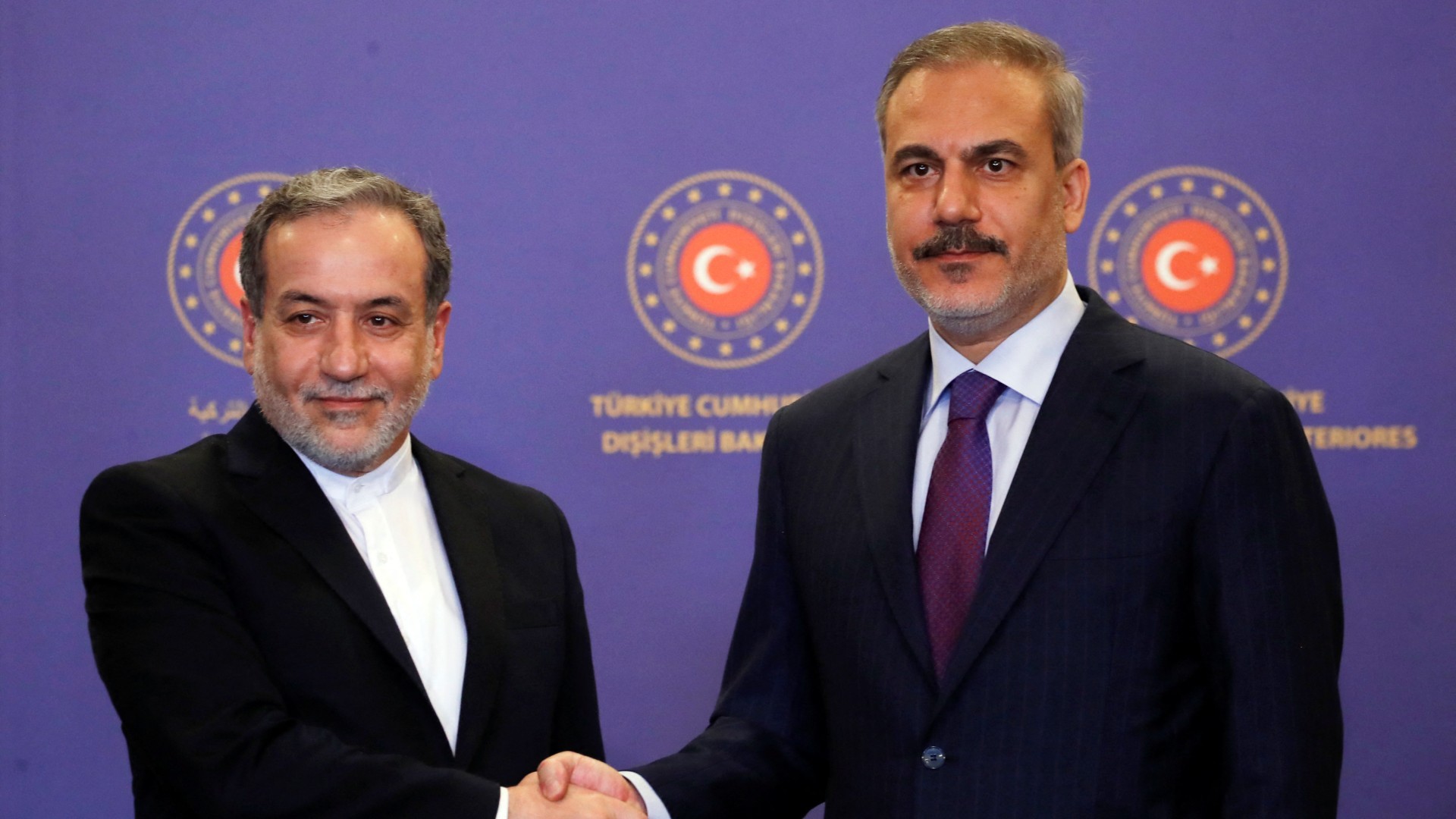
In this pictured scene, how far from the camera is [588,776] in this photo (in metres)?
2.27

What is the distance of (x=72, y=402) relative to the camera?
134 inches

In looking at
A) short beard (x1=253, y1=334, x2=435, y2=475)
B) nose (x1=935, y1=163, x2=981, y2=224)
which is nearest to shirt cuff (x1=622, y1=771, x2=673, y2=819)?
short beard (x1=253, y1=334, x2=435, y2=475)

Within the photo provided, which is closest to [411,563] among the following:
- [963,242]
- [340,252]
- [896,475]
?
[340,252]

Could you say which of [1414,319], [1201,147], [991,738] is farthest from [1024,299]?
[1414,319]

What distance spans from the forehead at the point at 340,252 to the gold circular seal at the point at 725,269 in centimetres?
124

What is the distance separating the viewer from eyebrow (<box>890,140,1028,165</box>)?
2082mm

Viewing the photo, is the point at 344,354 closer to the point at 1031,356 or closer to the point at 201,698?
the point at 201,698

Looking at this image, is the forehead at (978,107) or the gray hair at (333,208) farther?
the gray hair at (333,208)

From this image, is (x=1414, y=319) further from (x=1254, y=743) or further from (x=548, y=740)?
(x=548, y=740)

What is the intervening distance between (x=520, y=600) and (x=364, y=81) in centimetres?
171

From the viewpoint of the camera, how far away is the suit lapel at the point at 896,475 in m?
1.95

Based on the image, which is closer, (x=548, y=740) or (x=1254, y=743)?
(x=1254, y=743)

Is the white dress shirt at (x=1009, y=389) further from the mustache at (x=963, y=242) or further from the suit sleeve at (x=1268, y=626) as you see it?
the suit sleeve at (x=1268, y=626)

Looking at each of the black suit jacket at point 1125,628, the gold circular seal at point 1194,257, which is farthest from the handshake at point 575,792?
the gold circular seal at point 1194,257
